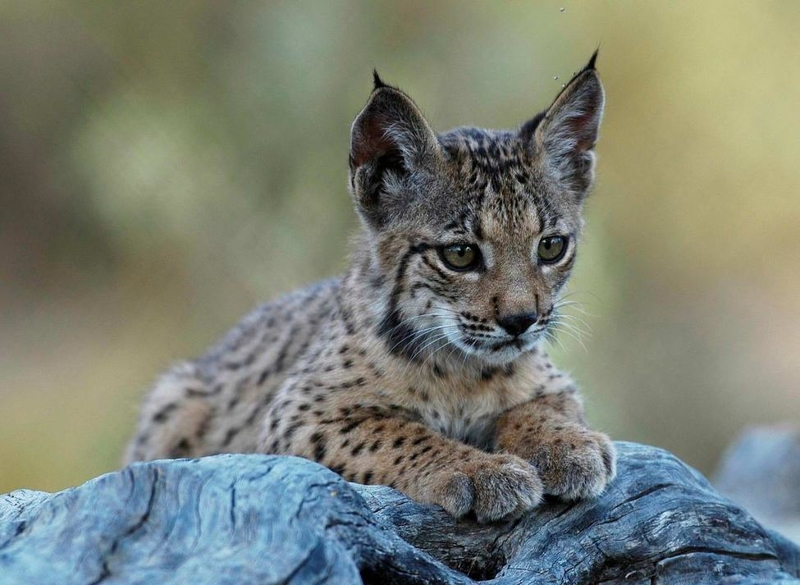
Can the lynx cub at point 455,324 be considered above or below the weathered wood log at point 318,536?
above

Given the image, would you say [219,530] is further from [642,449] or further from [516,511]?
[642,449]

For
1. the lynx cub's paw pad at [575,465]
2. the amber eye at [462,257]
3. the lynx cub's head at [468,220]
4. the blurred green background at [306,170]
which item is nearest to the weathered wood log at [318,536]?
the lynx cub's paw pad at [575,465]

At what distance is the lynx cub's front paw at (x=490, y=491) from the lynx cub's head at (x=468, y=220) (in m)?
0.61

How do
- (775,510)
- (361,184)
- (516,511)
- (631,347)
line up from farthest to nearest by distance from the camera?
1. (631,347)
2. (775,510)
3. (361,184)
4. (516,511)

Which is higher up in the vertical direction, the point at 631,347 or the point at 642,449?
the point at 631,347

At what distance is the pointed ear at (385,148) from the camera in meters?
4.73

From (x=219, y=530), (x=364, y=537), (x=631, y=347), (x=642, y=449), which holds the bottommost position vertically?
(x=219, y=530)

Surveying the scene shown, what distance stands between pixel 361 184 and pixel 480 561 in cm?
177

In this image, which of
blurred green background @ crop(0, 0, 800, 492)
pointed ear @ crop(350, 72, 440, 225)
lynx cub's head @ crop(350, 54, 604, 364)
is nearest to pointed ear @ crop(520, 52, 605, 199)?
lynx cub's head @ crop(350, 54, 604, 364)

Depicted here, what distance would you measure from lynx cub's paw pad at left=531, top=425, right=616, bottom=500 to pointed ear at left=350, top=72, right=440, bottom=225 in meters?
1.37

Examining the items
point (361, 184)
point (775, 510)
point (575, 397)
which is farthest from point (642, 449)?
point (775, 510)

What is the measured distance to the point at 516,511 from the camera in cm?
400

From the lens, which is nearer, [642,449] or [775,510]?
[642,449]

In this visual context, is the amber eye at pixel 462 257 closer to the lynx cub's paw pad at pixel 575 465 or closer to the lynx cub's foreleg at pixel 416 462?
the lynx cub's foreleg at pixel 416 462
